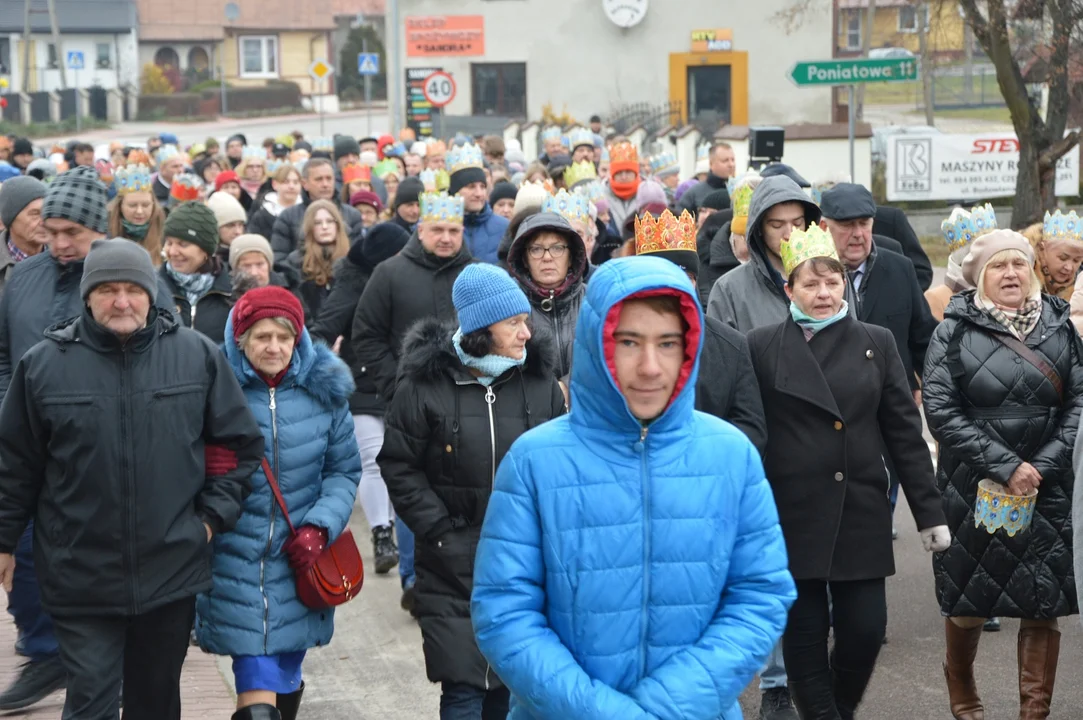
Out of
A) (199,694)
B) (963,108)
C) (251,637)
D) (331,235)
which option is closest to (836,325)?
(251,637)

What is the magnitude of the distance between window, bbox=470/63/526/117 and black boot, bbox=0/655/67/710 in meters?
43.9

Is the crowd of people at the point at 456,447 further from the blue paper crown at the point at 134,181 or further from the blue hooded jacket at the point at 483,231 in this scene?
the blue hooded jacket at the point at 483,231

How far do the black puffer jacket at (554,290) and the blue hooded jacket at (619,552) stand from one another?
3357 millimetres

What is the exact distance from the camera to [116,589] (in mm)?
5086

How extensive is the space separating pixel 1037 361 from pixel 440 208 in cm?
338

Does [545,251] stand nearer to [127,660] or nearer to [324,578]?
[324,578]

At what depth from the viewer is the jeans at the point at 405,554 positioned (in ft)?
26.6

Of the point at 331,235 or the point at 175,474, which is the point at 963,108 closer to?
the point at 331,235

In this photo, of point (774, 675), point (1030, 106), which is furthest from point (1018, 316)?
point (1030, 106)

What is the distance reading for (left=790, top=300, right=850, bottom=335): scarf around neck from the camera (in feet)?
18.9

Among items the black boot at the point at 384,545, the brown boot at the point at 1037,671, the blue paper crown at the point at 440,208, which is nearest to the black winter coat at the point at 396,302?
the blue paper crown at the point at 440,208

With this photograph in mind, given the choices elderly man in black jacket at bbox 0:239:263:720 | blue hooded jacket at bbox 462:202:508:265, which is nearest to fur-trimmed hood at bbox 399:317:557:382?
elderly man in black jacket at bbox 0:239:263:720

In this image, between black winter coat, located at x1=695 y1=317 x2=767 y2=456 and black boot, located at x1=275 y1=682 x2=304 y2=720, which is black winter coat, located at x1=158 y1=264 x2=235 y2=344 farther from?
black winter coat, located at x1=695 y1=317 x2=767 y2=456

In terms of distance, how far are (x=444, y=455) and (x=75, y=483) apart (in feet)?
4.22
